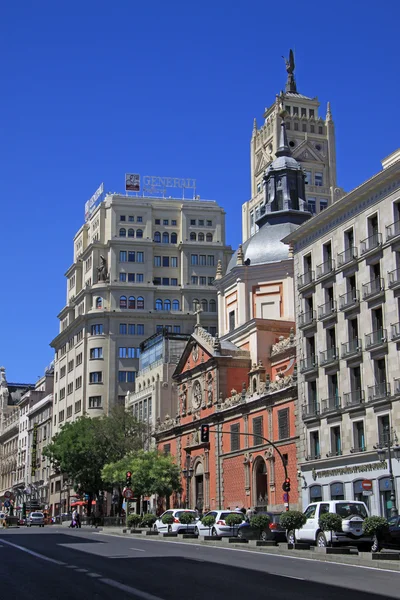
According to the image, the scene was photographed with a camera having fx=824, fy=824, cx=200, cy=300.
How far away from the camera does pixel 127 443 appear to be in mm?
78938

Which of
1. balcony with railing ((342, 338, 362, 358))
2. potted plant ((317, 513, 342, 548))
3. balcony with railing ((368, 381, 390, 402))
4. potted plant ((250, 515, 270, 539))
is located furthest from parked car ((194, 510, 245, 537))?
balcony with railing ((342, 338, 362, 358))

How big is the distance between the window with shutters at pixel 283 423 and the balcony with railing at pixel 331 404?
20.7ft

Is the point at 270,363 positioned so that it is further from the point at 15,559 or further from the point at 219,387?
the point at 15,559

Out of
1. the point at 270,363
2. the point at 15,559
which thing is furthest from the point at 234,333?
the point at 15,559

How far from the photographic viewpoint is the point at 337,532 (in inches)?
1156

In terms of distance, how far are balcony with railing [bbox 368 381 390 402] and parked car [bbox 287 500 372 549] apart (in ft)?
43.2

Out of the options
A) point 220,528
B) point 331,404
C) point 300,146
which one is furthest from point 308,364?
point 300,146

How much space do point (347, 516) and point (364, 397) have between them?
15.8 meters

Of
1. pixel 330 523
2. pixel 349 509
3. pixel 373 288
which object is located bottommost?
pixel 330 523

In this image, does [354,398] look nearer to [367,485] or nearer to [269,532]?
[367,485]

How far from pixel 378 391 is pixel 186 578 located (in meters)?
26.8

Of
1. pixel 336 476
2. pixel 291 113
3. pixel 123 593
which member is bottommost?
pixel 123 593

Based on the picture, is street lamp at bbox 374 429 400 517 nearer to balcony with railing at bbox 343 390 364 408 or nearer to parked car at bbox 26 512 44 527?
balcony with railing at bbox 343 390 364 408

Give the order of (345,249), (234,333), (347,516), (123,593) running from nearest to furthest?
(123,593) → (347,516) → (345,249) → (234,333)
